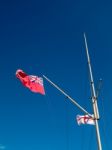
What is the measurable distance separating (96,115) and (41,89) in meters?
6.04

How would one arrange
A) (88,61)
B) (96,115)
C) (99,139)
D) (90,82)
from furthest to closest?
1. (88,61)
2. (90,82)
3. (96,115)
4. (99,139)

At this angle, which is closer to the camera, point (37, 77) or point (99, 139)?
point (99, 139)

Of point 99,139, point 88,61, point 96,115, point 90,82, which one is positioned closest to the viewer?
point 99,139

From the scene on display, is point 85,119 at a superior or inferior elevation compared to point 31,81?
inferior

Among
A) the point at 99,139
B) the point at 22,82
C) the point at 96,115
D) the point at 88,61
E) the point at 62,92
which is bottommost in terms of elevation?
the point at 99,139

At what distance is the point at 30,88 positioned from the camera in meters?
30.5

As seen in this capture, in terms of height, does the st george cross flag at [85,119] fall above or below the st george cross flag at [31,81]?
below

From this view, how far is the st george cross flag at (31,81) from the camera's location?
3078cm

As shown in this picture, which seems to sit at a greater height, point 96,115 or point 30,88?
point 30,88

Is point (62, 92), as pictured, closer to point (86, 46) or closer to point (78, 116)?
point (78, 116)

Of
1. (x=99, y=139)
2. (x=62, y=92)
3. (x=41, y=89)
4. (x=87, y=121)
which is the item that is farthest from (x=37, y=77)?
(x=99, y=139)

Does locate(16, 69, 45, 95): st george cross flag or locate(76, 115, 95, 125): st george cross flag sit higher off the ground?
locate(16, 69, 45, 95): st george cross flag

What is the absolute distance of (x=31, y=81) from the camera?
3109cm

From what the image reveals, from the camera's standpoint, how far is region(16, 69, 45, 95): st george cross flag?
3078 centimetres
